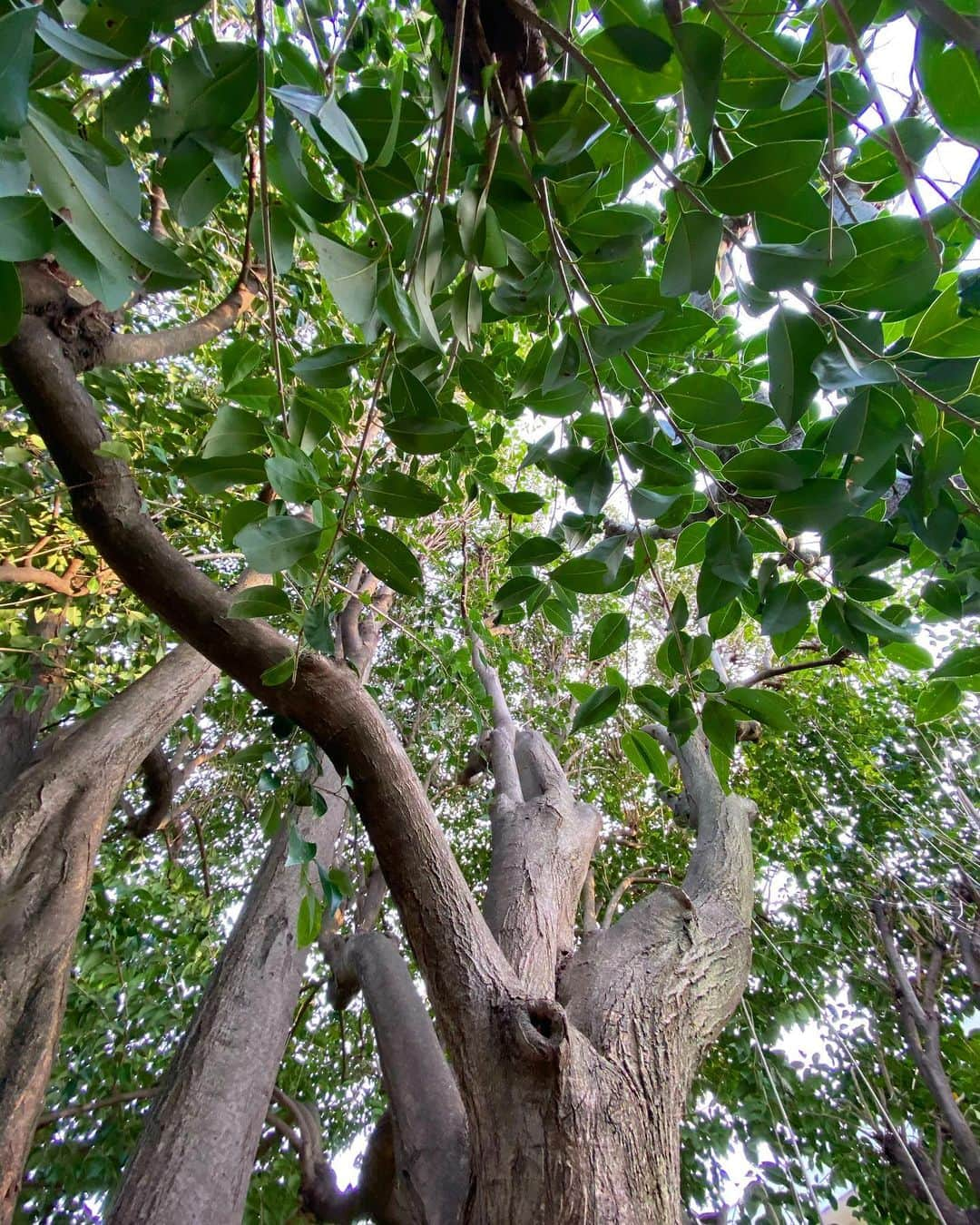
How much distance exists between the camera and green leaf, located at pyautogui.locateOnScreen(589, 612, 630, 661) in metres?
0.72

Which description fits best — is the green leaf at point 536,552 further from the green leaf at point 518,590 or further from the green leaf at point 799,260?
the green leaf at point 799,260

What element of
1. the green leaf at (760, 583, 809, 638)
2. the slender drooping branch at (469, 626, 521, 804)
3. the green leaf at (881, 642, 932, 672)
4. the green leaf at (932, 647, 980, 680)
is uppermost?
the slender drooping branch at (469, 626, 521, 804)

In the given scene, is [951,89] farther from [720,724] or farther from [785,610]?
[720,724]

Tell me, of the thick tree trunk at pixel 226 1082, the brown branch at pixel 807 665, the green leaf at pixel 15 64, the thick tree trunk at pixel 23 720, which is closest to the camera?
the green leaf at pixel 15 64

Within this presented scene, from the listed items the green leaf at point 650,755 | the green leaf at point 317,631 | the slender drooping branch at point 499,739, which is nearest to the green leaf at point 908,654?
the green leaf at point 650,755

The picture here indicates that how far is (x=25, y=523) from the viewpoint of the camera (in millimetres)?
1656

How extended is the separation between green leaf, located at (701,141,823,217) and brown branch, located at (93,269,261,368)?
3.44 feet

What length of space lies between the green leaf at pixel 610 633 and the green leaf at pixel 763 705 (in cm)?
13

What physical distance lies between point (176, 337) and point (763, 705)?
1.63m

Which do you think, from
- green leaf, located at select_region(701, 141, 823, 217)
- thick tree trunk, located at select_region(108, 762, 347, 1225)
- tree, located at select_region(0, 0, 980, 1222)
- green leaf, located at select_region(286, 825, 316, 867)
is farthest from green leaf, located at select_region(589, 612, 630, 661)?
thick tree trunk, located at select_region(108, 762, 347, 1225)

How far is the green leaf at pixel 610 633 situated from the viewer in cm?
72

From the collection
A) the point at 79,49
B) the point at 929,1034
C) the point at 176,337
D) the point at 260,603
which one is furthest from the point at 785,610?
the point at 929,1034

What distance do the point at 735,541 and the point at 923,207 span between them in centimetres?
27

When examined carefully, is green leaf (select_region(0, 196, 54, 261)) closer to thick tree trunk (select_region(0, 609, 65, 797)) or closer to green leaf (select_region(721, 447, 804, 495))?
green leaf (select_region(721, 447, 804, 495))
